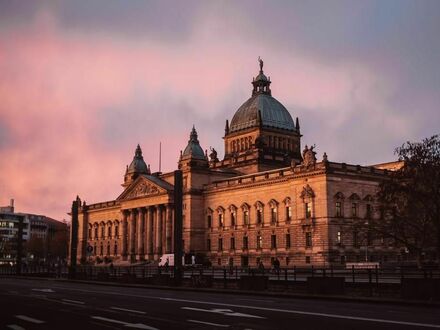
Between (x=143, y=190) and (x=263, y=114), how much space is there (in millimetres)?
28330

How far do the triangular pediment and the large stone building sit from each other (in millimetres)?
199

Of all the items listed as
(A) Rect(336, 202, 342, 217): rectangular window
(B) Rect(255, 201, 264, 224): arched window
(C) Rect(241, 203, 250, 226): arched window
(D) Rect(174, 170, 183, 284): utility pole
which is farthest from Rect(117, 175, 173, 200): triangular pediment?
(D) Rect(174, 170, 183, 284): utility pole

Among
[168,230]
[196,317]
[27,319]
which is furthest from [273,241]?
[27,319]

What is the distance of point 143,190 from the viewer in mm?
124625

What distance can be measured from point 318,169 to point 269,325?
234 feet

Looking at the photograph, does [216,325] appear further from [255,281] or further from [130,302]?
[255,281]

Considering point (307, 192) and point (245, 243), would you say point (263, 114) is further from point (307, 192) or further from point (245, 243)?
point (307, 192)

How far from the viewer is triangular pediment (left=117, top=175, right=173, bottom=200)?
118 meters

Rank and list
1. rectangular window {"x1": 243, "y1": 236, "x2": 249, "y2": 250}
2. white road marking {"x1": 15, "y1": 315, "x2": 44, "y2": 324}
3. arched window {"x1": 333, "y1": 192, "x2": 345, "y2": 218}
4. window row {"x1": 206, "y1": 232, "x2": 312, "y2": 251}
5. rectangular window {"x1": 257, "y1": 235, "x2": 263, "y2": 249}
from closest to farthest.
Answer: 1. white road marking {"x1": 15, "y1": 315, "x2": 44, "y2": 324}
2. arched window {"x1": 333, "y1": 192, "x2": 345, "y2": 218}
3. window row {"x1": 206, "y1": 232, "x2": 312, "y2": 251}
4. rectangular window {"x1": 257, "y1": 235, "x2": 263, "y2": 249}
5. rectangular window {"x1": 243, "y1": 236, "x2": 249, "y2": 250}

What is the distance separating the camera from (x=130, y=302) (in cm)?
2939

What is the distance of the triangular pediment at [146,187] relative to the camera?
11819 cm

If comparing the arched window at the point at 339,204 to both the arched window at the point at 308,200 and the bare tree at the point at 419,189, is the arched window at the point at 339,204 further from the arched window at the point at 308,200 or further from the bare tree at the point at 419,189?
the bare tree at the point at 419,189

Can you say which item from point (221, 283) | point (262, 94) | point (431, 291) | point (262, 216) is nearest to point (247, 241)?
point (262, 216)

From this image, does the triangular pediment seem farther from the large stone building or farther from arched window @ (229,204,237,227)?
arched window @ (229,204,237,227)
